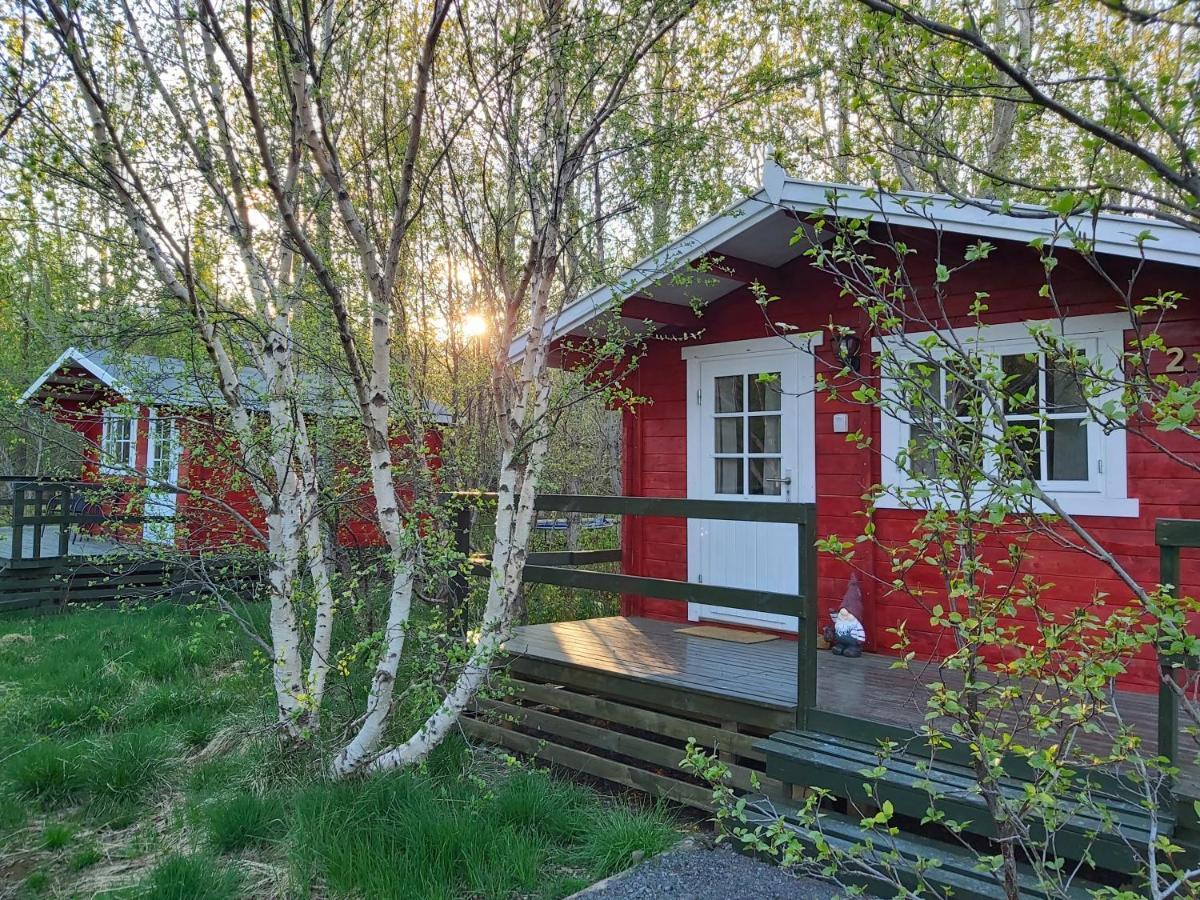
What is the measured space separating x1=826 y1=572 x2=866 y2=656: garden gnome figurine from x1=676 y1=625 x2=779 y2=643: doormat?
1.62ft

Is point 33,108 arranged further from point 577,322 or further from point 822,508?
point 822,508

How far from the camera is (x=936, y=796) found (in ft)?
7.67

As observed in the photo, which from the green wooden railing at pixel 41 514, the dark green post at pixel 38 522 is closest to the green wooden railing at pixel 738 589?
the green wooden railing at pixel 41 514

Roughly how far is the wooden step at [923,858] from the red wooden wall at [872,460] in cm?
74

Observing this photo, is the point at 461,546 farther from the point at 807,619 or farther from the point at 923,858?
the point at 923,858

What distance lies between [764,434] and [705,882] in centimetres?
322

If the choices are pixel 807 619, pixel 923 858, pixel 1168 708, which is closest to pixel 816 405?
pixel 807 619

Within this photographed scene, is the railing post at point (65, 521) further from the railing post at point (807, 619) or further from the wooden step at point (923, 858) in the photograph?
the wooden step at point (923, 858)

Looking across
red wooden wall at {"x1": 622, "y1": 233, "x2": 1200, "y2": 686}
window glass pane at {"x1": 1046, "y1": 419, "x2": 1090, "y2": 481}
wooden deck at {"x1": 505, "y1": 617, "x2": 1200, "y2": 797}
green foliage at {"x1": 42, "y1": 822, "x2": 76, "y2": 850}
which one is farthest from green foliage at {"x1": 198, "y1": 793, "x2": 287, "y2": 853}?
window glass pane at {"x1": 1046, "y1": 419, "x2": 1090, "y2": 481}

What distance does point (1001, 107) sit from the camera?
10.4m

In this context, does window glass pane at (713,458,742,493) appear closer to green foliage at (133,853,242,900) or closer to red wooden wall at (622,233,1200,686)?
red wooden wall at (622,233,1200,686)

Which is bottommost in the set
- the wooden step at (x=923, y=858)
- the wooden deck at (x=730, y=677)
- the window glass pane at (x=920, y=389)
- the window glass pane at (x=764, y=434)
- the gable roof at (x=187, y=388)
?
the wooden step at (x=923, y=858)

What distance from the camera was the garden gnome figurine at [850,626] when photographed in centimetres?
486

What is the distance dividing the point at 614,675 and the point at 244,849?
1.91m
